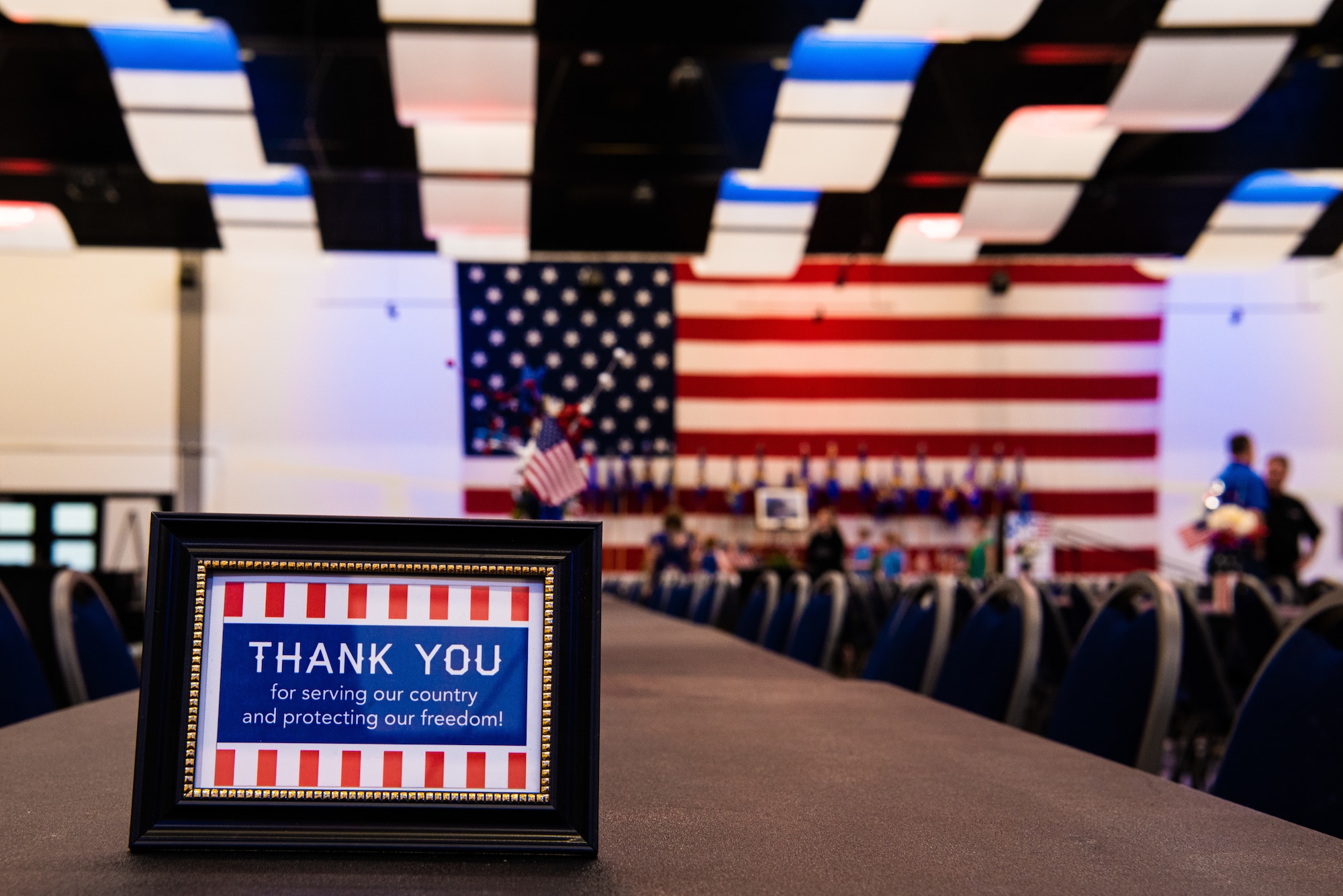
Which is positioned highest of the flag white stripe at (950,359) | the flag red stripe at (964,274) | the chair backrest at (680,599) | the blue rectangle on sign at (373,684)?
the flag red stripe at (964,274)

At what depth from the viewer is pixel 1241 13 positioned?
520cm

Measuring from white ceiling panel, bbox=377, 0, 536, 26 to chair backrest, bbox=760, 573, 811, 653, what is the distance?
2.80 m

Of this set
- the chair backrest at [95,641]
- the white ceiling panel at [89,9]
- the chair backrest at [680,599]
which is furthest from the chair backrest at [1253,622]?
the white ceiling panel at [89,9]

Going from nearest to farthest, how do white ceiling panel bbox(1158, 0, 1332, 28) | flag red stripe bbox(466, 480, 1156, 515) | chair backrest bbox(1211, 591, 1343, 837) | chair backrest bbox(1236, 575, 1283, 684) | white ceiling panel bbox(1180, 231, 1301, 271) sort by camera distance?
chair backrest bbox(1211, 591, 1343, 837)
chair backrest bbox(1236, 575, 1283, 684)
white ceiling panel bbox(1158, 0, 1332, 28)
white ceiling panel bbox(1180, 231, 1301, 271)
flag red stripe bbox(466, 480, 1156, 515)

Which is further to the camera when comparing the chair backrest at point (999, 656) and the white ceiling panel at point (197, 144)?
the white ceiling panel at point (197, 144)

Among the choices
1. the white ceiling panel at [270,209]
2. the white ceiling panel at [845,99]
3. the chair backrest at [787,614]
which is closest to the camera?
the chair backrest at [787,614]

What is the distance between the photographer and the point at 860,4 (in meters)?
5.14

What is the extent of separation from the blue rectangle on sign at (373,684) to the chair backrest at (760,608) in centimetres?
321

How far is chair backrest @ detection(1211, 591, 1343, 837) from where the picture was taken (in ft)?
3.57

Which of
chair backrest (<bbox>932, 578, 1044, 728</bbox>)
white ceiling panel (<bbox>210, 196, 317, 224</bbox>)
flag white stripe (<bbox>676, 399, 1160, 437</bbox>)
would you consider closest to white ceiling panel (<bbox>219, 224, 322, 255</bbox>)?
white ceiling panel (<bbox>210, 196, 317, 224</bbox>)

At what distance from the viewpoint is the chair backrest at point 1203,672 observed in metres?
3.19

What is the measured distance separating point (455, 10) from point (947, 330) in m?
8.86

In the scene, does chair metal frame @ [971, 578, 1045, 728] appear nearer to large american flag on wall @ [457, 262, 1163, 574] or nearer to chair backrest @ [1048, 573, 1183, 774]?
chair backrest @ [1048, 573, 1183, 774]

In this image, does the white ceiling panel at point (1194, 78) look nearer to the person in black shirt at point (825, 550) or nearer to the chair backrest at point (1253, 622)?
the chair backrest at point (1253, 622)
